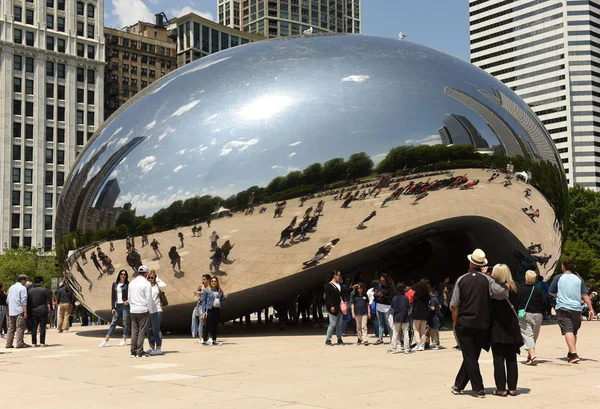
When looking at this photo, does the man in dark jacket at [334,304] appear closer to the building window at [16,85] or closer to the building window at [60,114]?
the building window at [16,85]

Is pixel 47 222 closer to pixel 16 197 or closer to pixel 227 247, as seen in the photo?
pixel 16 197

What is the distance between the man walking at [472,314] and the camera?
26.7 feet

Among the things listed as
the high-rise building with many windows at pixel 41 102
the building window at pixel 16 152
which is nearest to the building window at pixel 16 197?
the high-rise building with many windows at pixel 41 102

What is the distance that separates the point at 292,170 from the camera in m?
14.4

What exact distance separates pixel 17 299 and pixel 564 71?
142612 millimetres

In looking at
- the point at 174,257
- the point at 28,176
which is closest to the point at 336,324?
the point at 174,257

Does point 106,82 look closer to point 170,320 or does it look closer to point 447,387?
point 170,320

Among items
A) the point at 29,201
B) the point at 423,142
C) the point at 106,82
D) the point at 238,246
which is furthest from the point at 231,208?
the point at 106,82

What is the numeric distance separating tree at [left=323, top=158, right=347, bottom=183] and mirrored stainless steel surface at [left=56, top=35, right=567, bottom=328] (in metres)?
0.02

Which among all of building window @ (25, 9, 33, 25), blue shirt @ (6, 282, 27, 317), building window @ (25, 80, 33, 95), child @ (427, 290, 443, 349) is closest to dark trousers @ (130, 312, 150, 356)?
blue shirt @ (6, 282, 27, 317)

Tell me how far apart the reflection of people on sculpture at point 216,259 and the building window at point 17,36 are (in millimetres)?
80577

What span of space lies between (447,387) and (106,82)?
103352 mm

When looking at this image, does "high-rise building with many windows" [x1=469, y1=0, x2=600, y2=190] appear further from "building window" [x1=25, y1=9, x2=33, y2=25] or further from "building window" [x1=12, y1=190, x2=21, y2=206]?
"building window" [x1=12, y1=190, x2=21, y2=206]

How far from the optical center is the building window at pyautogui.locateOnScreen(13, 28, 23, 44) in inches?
3405
